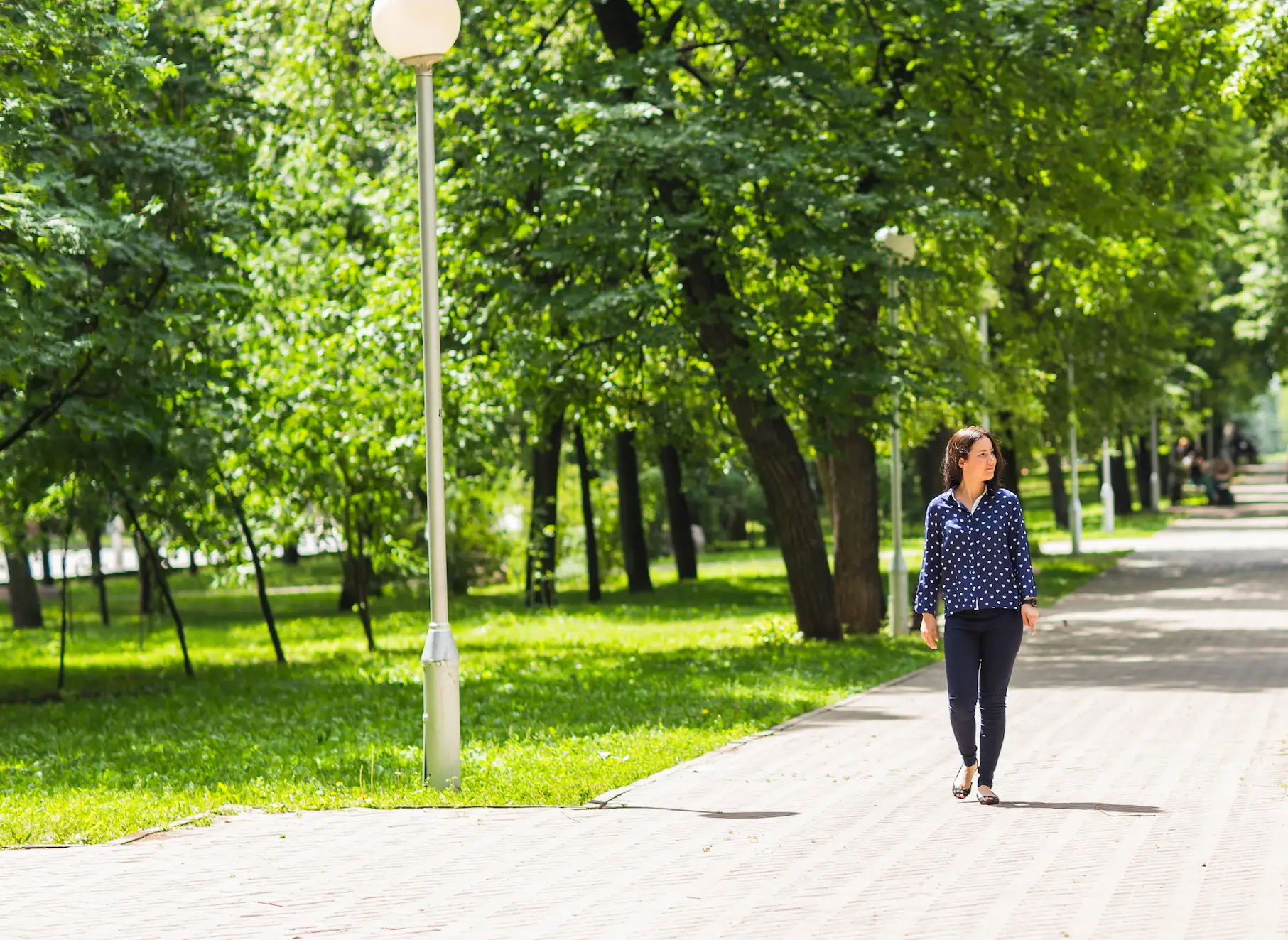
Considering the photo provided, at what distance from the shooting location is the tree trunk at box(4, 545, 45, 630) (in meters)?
28.9

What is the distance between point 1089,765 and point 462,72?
35.3 feet

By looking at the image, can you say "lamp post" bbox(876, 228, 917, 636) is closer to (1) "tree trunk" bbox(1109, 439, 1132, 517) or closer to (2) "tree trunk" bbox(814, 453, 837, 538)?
(2) "tree trunk" bbox(814, 453, 837, 538)

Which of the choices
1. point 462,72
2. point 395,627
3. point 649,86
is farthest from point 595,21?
point 395,627

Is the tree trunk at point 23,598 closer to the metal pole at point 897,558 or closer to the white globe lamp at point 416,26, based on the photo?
the metal pole at point 897,558

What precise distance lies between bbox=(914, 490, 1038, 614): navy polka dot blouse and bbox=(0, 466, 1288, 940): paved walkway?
0.94 m

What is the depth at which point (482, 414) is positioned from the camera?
21047 millimetres

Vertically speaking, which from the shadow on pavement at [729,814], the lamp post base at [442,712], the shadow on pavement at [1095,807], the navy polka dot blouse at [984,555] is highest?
the navy polka dot blouse at [984,555]

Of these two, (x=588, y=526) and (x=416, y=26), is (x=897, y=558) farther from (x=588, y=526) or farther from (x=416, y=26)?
(x=588, y=526)

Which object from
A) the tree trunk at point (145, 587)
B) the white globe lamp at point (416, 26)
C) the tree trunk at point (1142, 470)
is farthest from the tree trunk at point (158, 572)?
the tree trunk at point (1142, 470)

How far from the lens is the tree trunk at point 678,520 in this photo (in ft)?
103

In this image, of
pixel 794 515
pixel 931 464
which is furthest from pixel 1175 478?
pixel 794 515

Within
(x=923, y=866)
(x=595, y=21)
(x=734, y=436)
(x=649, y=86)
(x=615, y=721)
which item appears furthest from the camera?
(x=734, y=436)

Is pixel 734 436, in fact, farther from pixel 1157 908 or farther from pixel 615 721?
pixel 1157 908

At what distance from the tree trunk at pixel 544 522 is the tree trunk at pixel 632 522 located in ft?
6.13
